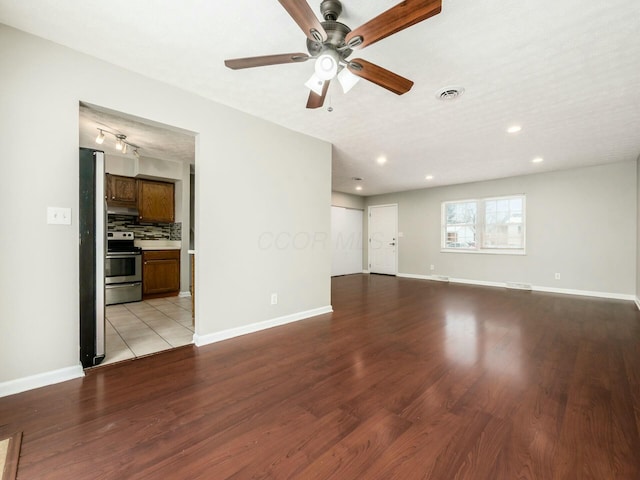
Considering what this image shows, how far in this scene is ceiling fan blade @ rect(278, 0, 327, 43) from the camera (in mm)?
1308

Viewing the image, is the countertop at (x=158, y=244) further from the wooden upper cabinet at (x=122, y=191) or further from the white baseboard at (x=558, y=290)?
the white baseboard at (x=558, y=290)

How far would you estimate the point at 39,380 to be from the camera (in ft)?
6.53

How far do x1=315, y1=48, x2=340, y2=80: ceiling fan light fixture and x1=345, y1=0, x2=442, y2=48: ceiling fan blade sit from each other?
0.35ft

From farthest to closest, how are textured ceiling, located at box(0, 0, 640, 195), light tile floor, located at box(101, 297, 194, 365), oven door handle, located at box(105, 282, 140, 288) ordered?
1. oven door handle, located at box(105, 282, 140, 288)
2. light tile floor, located at box(101, 297, 194, 365)
3. textured ceiling, located at box(0, 0, 640, 195)

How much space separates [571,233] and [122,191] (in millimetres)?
8411

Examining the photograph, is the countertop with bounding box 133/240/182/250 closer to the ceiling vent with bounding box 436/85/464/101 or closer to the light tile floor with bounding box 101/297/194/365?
the light tile floor with bounding box 101/297/194/365

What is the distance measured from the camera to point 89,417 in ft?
5.43

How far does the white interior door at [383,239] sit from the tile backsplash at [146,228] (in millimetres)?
5463

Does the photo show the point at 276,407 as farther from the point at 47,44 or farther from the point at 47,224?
the point at 47,44

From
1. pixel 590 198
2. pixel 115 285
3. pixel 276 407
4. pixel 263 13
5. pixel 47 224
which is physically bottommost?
pixel 276 407

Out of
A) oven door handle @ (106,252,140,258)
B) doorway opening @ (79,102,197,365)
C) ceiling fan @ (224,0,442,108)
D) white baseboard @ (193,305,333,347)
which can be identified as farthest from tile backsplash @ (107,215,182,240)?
ceiling fan @ (224,0,442,108)

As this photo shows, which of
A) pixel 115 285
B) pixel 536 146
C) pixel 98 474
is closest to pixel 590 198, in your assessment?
pixel 536 146

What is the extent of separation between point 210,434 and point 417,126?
3.62m

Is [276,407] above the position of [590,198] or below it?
below
